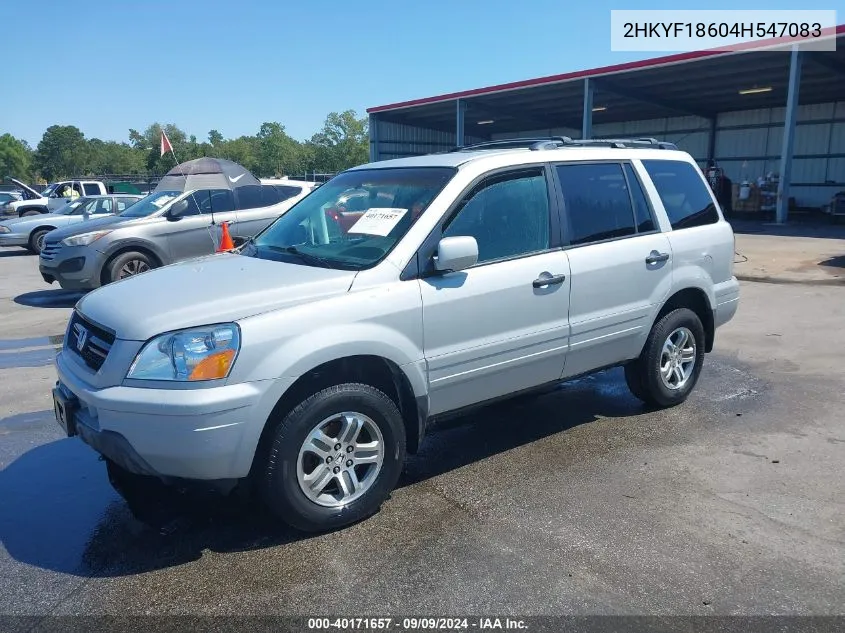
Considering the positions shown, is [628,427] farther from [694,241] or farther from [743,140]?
[743,140]

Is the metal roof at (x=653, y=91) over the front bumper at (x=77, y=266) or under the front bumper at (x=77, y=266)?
over

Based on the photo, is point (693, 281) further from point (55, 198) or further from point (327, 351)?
point (55, 198)

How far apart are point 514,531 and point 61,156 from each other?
9498 cm

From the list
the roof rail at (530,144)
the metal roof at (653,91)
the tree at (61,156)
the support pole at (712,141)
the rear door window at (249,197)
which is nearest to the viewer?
the roof rail at (530,144)

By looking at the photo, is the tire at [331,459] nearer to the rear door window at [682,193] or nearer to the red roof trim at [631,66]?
the rear door window at [682,193]

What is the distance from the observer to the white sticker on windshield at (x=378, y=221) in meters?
3.75

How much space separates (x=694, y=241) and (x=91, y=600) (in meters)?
4.50

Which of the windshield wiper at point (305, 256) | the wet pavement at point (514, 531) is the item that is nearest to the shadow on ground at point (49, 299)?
the wet pavement at point (514, 531)

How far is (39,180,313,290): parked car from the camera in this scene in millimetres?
9812

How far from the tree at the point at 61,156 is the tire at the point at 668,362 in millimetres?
89102

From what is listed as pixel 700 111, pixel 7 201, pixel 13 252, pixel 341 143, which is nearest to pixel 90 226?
pixel 13 252

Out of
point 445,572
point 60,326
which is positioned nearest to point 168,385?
point 445,572

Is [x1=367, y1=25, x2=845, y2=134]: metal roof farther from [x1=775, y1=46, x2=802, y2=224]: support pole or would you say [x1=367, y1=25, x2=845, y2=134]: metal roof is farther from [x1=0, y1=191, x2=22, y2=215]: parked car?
[x1=0, y1=191, x2=22, y2=215]: parked car

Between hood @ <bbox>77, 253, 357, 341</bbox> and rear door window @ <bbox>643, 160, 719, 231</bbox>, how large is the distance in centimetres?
277
